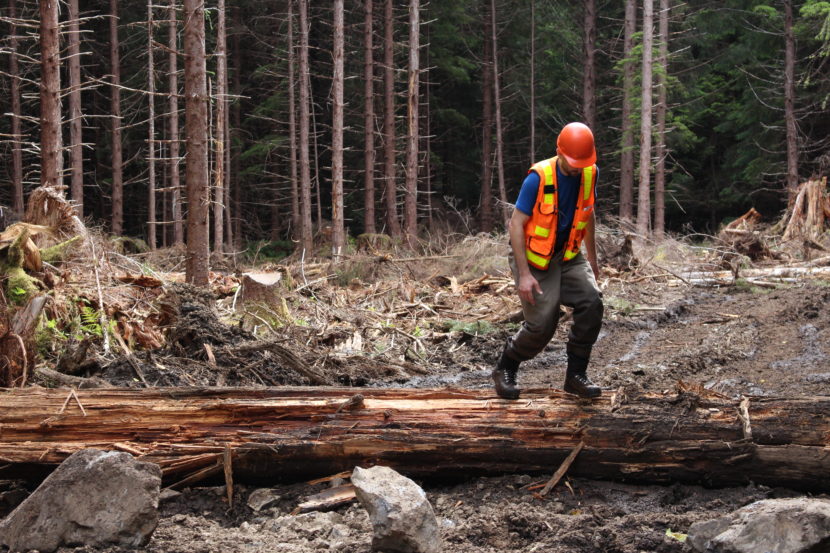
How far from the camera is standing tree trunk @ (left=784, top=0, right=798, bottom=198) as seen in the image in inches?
1061

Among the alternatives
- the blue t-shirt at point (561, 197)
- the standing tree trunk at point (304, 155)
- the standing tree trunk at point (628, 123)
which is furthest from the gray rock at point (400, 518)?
the standing tree trunk at point (628, 123)

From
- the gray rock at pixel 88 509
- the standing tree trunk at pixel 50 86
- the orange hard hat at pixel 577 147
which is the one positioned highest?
the standing tree trunk at pixel 50 86

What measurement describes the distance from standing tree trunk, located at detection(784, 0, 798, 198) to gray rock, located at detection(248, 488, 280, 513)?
85.0ft

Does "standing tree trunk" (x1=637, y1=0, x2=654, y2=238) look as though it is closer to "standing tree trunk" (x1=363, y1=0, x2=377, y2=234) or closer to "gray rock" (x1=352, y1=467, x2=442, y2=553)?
"standing tree trunk" (x1=363, y1=0, x2=377, y2=234)

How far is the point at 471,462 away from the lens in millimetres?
5324

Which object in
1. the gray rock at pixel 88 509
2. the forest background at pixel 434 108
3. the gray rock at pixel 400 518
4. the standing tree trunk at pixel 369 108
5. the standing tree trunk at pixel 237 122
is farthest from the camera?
the standing tree trunk at pixel 237 122

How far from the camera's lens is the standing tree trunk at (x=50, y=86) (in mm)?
12875

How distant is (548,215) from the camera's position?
5.25m

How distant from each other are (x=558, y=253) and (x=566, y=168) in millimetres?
601

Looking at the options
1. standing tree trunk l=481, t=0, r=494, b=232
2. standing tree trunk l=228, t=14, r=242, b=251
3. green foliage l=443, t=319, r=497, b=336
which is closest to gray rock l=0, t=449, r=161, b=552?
green foliage l=443, t=319, r=497, b=336

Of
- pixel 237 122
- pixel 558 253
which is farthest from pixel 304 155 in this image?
pixel 558 253

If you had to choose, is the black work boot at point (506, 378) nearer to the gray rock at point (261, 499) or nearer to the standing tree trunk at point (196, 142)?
the gray rock at point (261, 499)

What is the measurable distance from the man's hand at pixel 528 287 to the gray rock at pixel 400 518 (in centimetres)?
154

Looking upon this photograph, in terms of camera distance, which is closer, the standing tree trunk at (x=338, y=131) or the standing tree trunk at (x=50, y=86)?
the standing tree trunk at (x=50, y=86)
